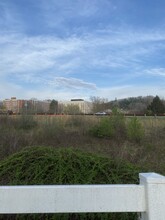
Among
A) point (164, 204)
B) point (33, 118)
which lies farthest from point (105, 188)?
point (33, 118)

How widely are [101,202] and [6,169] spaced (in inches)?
98.7

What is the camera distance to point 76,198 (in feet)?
7.00

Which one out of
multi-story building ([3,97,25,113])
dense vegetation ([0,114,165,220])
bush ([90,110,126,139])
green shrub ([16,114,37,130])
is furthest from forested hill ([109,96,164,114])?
green shrub ([16,114,37,130])

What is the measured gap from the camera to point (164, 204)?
2066 millimetres

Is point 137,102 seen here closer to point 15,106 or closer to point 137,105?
point 137,105

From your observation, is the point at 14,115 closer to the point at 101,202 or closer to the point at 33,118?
the point at 33,118

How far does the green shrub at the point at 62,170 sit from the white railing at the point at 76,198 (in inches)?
72.8

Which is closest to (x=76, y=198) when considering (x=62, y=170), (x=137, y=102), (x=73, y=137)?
(x=62, y=170)

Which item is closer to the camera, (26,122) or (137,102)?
(26,122)

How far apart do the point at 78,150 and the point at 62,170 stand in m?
1.19

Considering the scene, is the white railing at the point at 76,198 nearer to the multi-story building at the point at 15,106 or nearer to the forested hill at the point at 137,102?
the multi-story building at the point at 15,106

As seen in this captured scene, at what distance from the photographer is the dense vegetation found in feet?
13.5

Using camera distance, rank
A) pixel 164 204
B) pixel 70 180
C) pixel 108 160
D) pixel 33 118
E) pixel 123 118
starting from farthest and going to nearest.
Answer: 1. pixel 33 118
2. pixel 123 118
3. pixel 108 160
4. pixel 70 180
5. pixel 164 204

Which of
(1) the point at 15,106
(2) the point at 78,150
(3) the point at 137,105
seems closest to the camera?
(2) the point at 78,150
